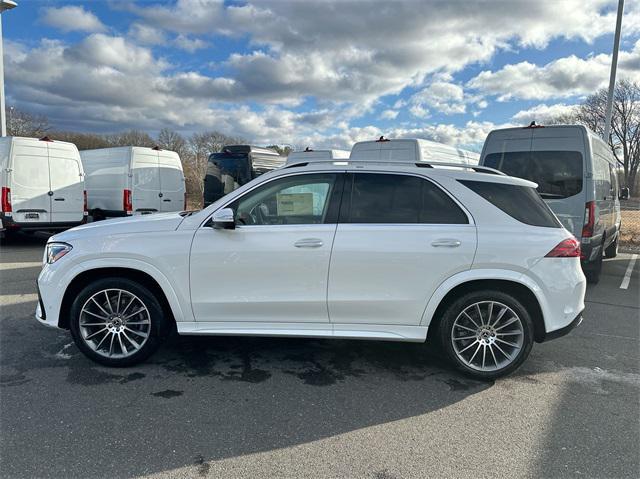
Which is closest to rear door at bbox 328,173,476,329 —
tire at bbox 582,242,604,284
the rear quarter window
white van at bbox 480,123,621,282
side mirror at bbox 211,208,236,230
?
the rear quarter window

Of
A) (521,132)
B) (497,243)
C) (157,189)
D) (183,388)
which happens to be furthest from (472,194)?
(157,189)

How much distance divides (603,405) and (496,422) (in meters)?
0.97

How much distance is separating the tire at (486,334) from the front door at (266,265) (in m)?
1.10

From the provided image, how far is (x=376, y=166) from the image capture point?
3947 mm

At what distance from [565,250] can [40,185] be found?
1071 centimetres

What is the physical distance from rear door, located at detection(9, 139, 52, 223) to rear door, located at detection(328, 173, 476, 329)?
358 inches

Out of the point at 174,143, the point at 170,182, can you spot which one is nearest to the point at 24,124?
the point at 174,143

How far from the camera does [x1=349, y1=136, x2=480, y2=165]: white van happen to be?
8203 mm

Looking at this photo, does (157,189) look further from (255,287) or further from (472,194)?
(472,194)

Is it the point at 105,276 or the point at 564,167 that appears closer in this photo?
the point at 105,276

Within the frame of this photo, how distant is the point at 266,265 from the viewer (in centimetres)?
369

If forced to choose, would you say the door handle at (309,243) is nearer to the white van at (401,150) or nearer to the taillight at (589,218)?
the white van at (401,150)

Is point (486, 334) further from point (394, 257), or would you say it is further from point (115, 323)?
point (115, 323)

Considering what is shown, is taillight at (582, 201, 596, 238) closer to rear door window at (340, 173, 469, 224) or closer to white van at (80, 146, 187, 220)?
rear door window at (340, 173, 469, 224)
